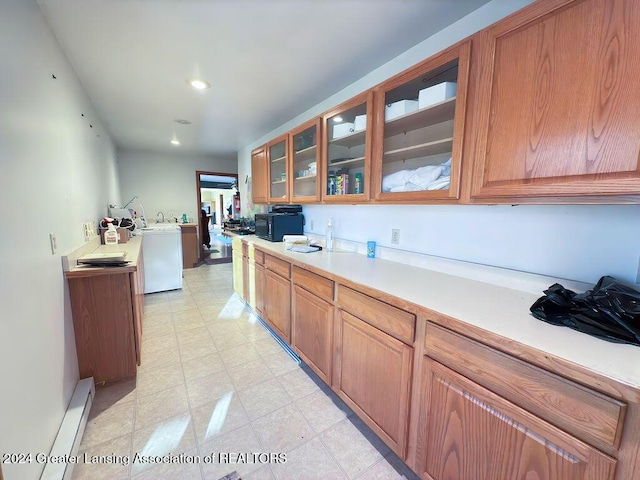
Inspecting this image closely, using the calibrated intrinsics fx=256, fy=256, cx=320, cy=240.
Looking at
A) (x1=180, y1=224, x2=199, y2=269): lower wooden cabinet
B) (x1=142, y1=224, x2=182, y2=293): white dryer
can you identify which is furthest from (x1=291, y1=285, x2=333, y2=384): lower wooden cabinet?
(x1=180, y1=224, x2=199, y2=269): lower wooden cabinet

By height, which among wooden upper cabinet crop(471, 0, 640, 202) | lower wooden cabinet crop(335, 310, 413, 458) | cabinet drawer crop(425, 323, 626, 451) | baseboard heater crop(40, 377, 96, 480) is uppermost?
wooden upper cabinet crop(471, 0, 640, 202)

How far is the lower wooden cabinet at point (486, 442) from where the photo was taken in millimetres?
717

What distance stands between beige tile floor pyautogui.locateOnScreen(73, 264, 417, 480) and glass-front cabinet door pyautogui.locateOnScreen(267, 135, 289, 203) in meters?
1.57

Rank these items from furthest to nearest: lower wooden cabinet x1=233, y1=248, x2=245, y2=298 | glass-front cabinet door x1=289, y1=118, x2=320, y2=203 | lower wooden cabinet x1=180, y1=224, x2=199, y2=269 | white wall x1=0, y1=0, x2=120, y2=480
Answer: lower wooden cabinet x1=180, y1=224, x2=199, y2=269 < lower wooden cabinet x1=233, y1=248, x2=245, y2=298 < glass-front cabinet door x1=289, y1=118, x2=320, y2=203 < white wall x1=0, y1=0, x2=120, y2=480

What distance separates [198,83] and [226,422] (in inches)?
102

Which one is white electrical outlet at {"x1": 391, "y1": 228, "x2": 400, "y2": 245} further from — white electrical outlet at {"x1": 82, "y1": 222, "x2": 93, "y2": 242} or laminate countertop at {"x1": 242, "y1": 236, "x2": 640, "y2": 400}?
white electrical outlet at {"x1": 82, "y1": 222, "x2": 93, "y2": 242}

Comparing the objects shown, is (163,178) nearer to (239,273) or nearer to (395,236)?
(239,273)

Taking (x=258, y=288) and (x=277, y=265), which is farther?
(x=258, y=288)

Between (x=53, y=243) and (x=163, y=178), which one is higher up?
(x=163, y=178)

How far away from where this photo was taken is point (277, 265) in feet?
7.58

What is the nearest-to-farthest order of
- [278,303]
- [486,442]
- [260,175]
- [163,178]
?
[486,442] → [278,303] → [260,175] → [163,178]

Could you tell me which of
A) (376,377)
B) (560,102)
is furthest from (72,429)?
(560,102)

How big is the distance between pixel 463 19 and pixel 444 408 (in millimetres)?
2006

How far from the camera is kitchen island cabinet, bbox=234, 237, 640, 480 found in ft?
2.19
